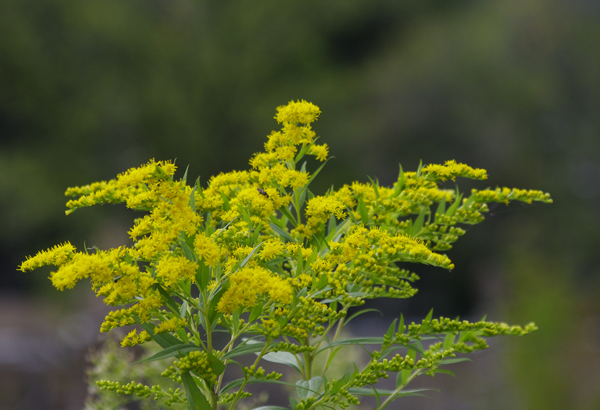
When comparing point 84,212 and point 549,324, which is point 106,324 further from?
point 84,212

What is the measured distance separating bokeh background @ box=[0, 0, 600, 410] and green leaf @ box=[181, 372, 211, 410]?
11.2 m

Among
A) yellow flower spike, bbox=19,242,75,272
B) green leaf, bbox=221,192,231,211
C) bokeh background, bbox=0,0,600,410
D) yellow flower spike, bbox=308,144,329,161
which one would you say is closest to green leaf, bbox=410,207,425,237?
yellow flower spike, bbox=308,144,329,161

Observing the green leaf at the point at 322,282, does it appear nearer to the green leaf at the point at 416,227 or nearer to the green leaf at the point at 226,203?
the green leaf at the point at 226,203

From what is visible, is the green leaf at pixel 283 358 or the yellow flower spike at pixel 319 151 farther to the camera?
the yellow flower spike at pixel 319 151

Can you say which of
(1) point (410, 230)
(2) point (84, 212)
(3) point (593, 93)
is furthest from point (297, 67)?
(1) point (410, 230)

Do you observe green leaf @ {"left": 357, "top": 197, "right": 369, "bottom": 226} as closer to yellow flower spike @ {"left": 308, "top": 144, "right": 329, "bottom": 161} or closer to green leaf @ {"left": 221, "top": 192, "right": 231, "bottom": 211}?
yellow flower spike @ {"left": 308, "top": 144, "right": 329, "bottom": 161}

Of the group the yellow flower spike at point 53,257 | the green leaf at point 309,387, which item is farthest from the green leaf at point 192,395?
the yellow flower spike at point 53,257

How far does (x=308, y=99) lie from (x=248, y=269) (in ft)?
45.2

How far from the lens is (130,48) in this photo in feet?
51.3

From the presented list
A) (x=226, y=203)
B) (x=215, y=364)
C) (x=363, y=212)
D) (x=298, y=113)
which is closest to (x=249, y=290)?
(x=215, y=364)

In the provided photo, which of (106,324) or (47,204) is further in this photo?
(47,204)

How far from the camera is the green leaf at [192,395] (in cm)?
117

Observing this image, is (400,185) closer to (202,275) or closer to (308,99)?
(202,275)

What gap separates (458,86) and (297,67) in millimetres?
4989
